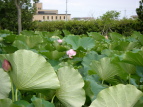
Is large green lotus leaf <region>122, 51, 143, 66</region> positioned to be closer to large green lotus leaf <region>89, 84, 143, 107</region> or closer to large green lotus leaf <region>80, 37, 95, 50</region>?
large green lotus leaf <region>89, 84, 143, 107</region>

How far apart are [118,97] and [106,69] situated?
35 cm

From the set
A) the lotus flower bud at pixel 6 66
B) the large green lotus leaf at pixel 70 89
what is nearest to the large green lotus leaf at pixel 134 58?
the large green lotus leaf at pixel 70 89

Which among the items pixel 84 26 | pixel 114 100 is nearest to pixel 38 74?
pixel 114 100

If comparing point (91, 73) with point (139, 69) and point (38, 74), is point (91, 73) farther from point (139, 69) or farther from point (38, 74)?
point (38, 74)

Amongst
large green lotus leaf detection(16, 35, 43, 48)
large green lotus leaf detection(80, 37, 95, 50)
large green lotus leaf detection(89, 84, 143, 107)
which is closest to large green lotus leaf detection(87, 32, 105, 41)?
large green lotus leaf detection(80, 37, 95, 50)

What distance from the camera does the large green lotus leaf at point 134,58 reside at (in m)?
0.75

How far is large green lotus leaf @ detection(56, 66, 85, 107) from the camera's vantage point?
59 cm

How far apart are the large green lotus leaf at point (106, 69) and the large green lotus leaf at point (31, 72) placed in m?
0.31

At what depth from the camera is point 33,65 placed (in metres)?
0.56

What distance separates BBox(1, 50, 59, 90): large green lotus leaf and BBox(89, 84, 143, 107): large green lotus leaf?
0.39ft

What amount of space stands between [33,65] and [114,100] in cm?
20

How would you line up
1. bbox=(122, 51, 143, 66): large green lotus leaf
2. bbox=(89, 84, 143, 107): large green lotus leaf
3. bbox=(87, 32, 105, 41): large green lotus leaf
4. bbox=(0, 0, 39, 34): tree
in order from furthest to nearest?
1. bbox=(0, 0, 39, 34): tree
2. bbox=(87, 32, 105, 41): large green lotus leaf
3. bbox=(122, 51, 143, 66): large green lotus leaf
4. bbox=(89, 84, 143, 107): large green lotus leaf

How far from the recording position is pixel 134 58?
78 cm

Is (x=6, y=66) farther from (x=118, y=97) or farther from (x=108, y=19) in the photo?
(x=108, y=19)
